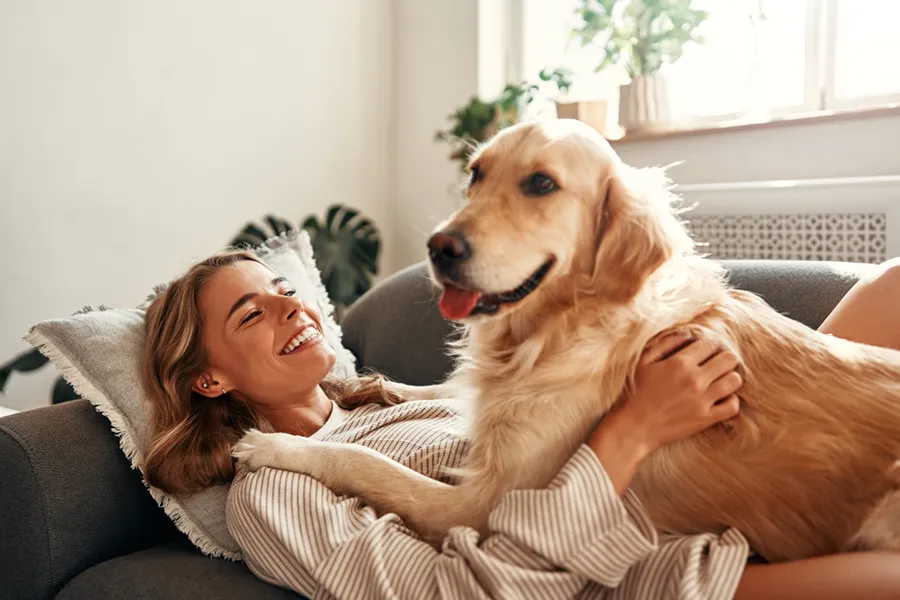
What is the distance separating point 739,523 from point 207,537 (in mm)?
981

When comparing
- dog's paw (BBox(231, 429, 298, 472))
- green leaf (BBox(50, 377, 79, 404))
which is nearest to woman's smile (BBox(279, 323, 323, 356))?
dog's paw (BBox(231, 429, 298, 472))

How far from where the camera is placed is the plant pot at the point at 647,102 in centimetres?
348

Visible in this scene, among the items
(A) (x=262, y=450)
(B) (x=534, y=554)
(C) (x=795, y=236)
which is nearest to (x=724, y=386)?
(B) (x=534, y=554)

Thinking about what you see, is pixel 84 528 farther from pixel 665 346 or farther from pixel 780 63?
pixel 780 63

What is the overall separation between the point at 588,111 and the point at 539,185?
2.32 m

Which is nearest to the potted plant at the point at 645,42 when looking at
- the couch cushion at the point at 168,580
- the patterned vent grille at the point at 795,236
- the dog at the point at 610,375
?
the patterned vent grille at the point at 795,236

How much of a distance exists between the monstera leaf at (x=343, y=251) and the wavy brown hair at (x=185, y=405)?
2130mm

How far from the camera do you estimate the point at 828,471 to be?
1161 millimetres

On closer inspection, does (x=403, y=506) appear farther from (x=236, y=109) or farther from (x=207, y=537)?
(x=236, y=109)

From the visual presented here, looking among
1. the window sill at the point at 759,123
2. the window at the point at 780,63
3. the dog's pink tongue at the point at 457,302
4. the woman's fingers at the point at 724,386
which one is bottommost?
the woman's fingers at the point at 724,386

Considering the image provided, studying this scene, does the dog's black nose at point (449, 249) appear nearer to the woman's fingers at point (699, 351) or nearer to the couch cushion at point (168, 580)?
the woman's fingers at point (699, 351)

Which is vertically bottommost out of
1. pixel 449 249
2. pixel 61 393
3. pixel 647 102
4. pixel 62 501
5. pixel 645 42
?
pixel 61 393

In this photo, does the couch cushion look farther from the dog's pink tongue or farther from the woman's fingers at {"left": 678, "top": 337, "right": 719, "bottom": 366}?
the woman's fingers at {"left": 678, "top": 337, "right": 719, "bottom": 366}

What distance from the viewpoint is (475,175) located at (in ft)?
4.96
